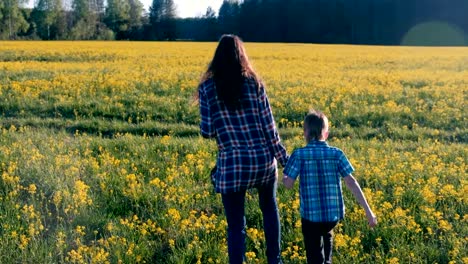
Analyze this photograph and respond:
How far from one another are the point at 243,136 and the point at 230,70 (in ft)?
1.52

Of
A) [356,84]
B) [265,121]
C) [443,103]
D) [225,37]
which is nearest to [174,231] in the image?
[265,121]

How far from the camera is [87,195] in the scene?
→ 5.57 metres

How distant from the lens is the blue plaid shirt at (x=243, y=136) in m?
3.66

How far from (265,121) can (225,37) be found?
64 cm

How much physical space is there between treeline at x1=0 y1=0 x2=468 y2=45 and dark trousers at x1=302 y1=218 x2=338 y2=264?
61169mm

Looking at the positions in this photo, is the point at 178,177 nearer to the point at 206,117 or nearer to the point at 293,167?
the point at 206,117

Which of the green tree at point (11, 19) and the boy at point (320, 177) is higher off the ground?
the green tree at point (11, 19)

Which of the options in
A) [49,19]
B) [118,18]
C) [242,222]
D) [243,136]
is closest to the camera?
[243,136]

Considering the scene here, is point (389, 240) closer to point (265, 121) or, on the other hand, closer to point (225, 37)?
point (265, 121)

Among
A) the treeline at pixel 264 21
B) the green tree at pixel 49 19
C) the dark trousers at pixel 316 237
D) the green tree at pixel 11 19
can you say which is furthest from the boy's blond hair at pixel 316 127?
the green tree at pixel 11 19

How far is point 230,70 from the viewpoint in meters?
3.62

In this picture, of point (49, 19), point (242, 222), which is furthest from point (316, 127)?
point (49, 19)

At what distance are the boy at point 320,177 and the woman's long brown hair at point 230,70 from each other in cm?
54

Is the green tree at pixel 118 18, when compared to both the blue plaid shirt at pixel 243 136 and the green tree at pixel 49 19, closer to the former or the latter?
the green tree at pixel 49 19
